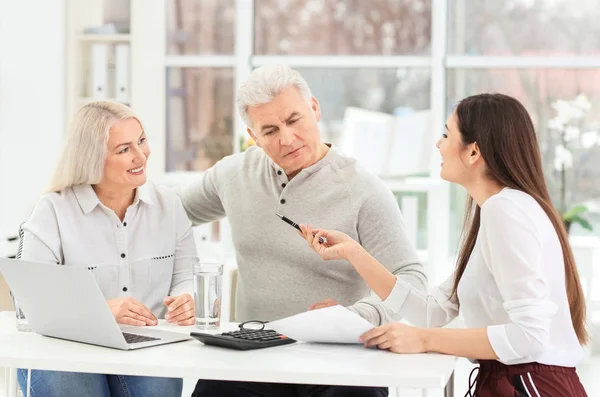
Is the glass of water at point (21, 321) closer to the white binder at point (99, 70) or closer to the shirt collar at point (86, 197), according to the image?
the shirt collar at point (86, 197)

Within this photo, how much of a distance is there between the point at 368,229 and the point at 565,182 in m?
3.20

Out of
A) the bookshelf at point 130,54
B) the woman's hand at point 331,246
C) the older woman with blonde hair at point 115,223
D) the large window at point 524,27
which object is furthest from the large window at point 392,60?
the woman's hand at point 331,246

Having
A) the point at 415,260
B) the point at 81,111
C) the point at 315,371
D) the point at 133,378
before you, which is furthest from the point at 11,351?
the point at 415,260

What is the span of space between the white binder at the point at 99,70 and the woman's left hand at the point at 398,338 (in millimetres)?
3667

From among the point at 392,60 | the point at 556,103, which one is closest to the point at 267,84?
the point at 392,60

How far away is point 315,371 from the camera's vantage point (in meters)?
1.57

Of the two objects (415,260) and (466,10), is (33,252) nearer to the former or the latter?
(415,260)

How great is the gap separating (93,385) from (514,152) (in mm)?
1051

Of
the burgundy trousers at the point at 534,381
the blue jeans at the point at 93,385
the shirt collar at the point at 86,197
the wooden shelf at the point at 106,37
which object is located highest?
the wooden shelf at the point at 106,37

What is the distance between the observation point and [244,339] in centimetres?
178

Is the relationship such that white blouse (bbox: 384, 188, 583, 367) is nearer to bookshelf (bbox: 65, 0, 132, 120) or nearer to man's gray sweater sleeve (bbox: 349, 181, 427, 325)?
man's gray sweater sleeve (bbox: 349, 181, 427, 325)

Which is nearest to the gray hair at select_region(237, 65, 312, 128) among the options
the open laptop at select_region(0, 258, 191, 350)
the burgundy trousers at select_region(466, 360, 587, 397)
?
the open laptop at select_region(0, 258, 191, 350)

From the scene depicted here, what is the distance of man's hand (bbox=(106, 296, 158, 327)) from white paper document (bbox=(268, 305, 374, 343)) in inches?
15.0

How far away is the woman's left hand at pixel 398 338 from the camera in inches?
68.6
